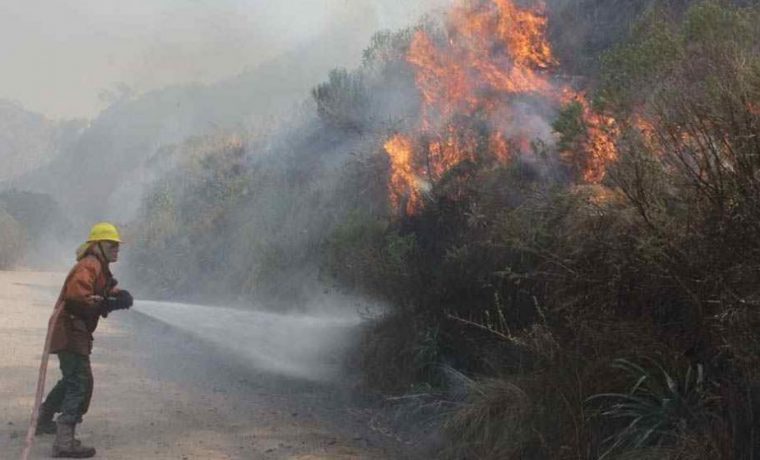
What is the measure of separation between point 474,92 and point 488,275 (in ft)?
14.2

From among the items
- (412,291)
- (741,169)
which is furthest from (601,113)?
(741,169)

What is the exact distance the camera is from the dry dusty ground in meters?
6.01

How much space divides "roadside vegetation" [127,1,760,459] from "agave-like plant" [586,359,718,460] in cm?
1

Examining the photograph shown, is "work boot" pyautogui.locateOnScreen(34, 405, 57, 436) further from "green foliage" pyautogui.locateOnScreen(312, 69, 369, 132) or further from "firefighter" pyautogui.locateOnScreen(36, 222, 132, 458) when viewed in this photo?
"green foliage" pyautogui.locateOnScreen(312, 69, 369, 132)

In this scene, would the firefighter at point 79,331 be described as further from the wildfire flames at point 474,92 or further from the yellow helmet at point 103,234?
the wildfire flames at point 474,92

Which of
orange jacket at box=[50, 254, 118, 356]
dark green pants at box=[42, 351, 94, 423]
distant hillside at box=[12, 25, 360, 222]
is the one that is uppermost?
distant hillside at box=[12, 25, 360, 222]

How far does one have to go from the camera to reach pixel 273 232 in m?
16.7

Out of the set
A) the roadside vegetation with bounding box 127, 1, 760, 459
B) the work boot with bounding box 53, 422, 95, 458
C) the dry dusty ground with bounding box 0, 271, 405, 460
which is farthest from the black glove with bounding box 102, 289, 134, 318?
the roadside vegetation with bounding box 127, 1, 760, 459

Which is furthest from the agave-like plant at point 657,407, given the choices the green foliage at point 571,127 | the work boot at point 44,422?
the work boot at point 44,422

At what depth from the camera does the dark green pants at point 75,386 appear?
224 inches

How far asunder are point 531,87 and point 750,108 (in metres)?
6.22

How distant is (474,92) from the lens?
10719mm

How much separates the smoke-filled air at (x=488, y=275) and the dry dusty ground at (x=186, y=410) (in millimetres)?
43

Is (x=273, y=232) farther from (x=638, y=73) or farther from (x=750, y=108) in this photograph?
(x=750, y=108)
